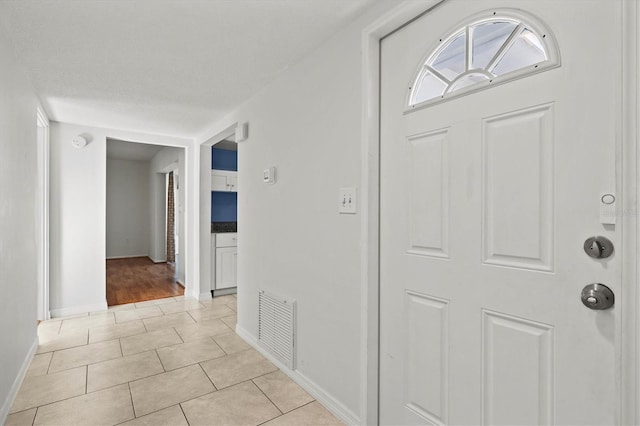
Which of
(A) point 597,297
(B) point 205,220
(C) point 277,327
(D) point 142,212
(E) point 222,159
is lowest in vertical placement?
(C) point 277,327

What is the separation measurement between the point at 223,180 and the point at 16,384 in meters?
3.25

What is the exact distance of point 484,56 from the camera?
1299mm

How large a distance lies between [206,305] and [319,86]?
3.34m

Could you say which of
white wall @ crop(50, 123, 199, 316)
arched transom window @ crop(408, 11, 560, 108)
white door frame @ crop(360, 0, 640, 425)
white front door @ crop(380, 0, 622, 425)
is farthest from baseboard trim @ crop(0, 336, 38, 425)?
arched transom window @ crop(408, 11, 560, 108)

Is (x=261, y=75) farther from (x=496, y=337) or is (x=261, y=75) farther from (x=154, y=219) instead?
(x=154, y=219)

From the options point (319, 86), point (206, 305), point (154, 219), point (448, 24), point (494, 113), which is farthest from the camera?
point (154, 219)

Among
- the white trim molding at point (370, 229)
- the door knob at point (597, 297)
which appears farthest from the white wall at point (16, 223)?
the door knob at point (597, 297)

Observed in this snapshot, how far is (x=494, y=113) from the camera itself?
125 cm

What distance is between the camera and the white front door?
1.01m

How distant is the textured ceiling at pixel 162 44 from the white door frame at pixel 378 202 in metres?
0.32

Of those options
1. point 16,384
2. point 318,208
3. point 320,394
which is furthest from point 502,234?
point 16,384

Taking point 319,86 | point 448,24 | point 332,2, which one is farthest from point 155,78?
point 448,24

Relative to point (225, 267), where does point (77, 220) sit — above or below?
above

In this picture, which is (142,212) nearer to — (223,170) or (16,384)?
(223,170)
